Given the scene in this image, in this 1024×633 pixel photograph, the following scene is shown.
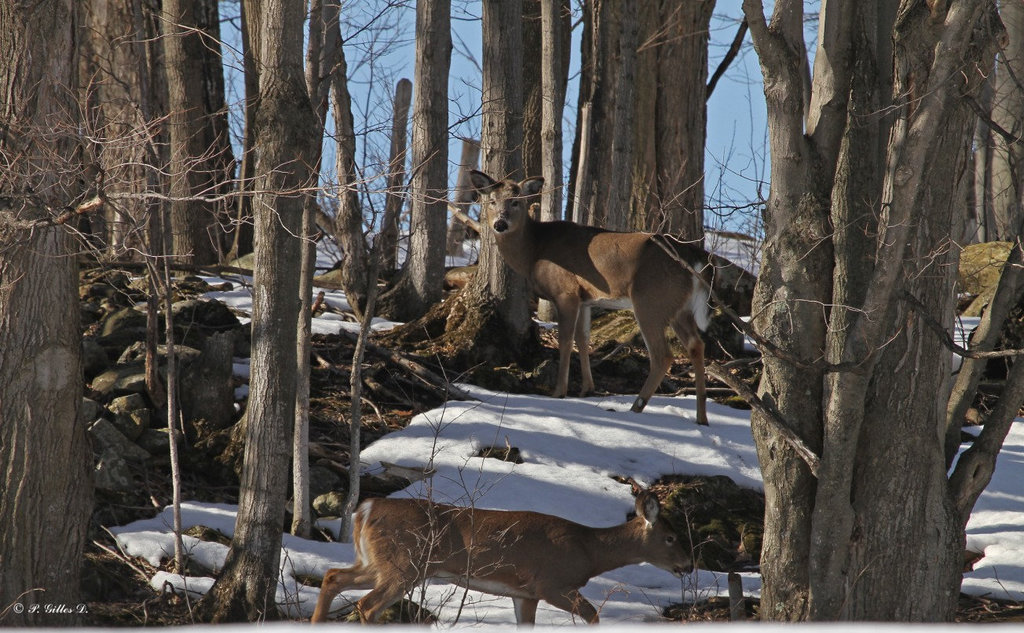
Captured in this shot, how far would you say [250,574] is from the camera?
5.96 metres

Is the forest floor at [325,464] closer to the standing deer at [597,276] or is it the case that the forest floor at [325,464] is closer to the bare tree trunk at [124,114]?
the standing deer at [597,276]

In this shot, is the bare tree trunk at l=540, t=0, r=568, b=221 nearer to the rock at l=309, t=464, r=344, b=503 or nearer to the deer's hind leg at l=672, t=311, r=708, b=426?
the deer's hind leg at l=672, t=311, r=708, b=426

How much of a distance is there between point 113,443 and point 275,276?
297 centimetres

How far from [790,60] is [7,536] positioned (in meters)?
5.18

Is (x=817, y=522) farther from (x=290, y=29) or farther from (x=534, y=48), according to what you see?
(x=534, y=48)

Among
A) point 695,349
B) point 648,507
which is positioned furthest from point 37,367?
point 695,349

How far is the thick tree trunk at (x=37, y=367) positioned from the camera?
6.05 m

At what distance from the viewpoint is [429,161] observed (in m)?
11.3

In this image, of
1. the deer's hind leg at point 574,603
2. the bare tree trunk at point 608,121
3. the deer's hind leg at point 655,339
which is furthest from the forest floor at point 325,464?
the bare tree trunk at point 608,121

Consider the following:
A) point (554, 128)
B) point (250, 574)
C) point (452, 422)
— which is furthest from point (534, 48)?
point (250, 574)

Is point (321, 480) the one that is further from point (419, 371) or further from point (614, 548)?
point (614, 548)

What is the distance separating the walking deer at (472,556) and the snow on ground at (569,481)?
0.22 metres

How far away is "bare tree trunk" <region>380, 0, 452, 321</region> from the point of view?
37.2 ft

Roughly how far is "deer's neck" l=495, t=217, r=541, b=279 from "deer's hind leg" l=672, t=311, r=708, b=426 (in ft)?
5.80
